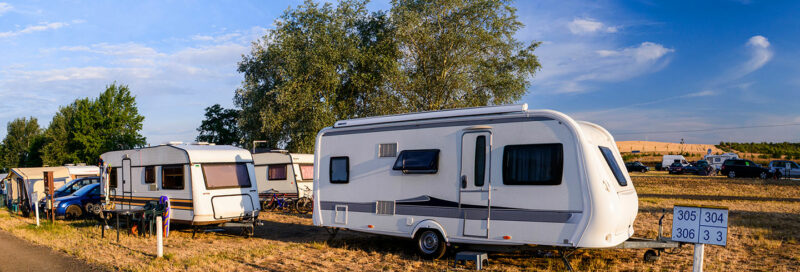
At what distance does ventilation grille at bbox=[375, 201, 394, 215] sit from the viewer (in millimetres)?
9867

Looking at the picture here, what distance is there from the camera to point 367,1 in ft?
92.9

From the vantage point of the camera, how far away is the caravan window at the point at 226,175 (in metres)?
12.6

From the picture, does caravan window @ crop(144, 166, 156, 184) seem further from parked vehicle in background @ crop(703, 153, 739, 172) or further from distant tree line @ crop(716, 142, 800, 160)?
distant tree line @ crop(716, 142, 800, 160)

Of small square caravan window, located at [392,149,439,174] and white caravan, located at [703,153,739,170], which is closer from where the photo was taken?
small square caravan window, located at [392,149,439,174]

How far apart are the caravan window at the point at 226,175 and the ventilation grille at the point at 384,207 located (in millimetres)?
4760

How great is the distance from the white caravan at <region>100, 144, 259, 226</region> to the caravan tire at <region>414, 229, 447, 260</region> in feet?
18.1

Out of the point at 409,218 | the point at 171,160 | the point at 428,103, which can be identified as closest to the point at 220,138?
the point at 428,103

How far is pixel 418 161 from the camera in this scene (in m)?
9.53

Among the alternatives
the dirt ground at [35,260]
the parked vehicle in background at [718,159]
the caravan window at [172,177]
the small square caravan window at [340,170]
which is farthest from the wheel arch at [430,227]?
the parked vehicle in background at [718,159]

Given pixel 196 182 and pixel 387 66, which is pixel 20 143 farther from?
pixel 196 182

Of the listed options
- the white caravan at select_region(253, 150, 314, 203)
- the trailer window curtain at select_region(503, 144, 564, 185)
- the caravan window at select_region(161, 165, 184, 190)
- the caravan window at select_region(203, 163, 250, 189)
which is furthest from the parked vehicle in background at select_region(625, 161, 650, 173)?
the caravan window at select_region(161, 165, 184, 190)

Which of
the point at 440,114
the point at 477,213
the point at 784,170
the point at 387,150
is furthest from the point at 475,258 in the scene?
the point at 784,170

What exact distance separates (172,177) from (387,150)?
624 centimetres

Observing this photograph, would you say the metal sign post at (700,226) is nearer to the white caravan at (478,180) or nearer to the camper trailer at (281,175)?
the white caravan at (478,180)
